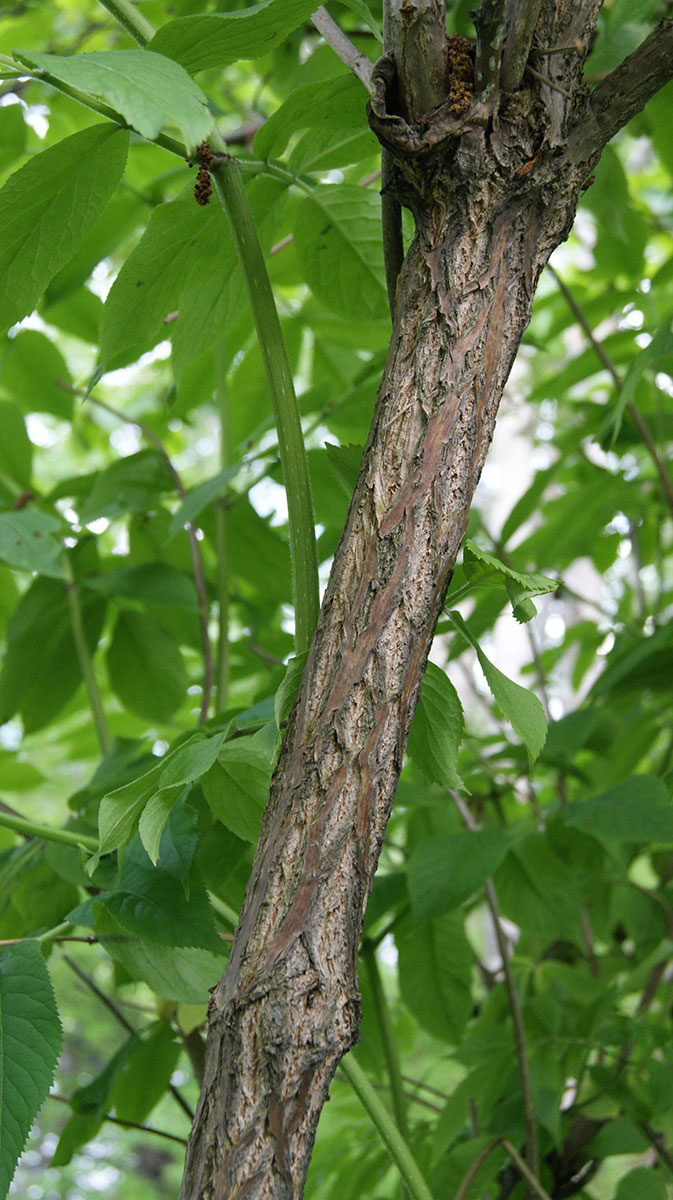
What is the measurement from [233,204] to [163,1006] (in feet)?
2.22

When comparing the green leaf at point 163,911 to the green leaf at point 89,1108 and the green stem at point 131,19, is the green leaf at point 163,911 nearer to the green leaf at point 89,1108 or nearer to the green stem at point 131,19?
the green leaf at point 89,1108

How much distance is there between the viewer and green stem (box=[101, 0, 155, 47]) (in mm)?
518

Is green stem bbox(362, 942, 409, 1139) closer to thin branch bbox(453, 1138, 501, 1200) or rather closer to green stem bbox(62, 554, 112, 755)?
thin branch bbox(453, 1138, 501, 1200)

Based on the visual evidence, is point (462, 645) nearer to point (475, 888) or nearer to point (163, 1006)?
point (475, 888)

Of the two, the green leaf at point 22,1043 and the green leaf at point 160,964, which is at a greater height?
the green leaf at point 160,964

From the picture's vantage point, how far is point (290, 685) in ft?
1.54

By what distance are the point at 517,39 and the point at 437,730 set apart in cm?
38

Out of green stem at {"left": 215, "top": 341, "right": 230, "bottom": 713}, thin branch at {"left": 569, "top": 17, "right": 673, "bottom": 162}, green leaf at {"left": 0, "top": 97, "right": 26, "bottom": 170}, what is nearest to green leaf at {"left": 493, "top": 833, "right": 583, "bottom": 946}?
green stem at {"left": 215, "top": 341, "right": 230, "bottom": 713}

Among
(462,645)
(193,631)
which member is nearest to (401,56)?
(462,645)

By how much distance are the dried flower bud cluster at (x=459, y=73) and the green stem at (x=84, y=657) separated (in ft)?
2.29

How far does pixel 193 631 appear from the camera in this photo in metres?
1.19

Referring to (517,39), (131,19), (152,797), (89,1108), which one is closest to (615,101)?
(517,39)

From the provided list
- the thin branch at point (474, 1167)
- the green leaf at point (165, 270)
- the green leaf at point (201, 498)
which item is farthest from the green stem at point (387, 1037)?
the green leaf at point (165, 270)

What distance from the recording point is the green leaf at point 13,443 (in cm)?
115
